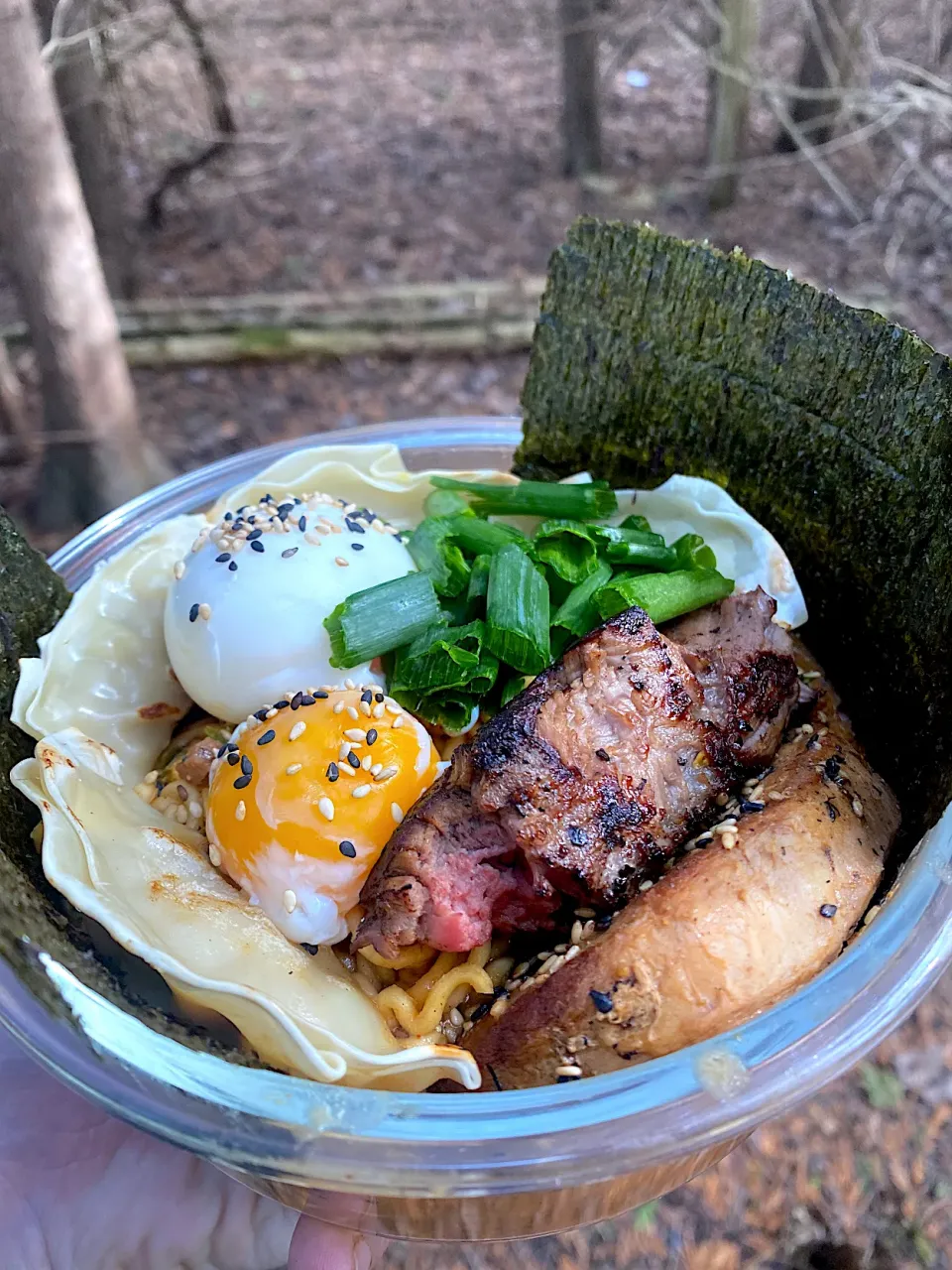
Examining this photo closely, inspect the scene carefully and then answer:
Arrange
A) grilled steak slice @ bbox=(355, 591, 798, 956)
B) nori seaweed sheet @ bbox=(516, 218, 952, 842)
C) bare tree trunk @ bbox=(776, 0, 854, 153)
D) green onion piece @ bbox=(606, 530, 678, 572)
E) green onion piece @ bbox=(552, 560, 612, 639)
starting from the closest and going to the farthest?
grilled steak slice @ bbox=(355, 591, 798, 956) < nori seaweed sheet @ bbox=(516, 218, 952, 842) < green onion piece @ bbox=(552, 560, 612, 639) < green onion piece @ bbox=(606, 530, 678, 572) < bare tree trunk @ bbox=(776, 0, 854, 153)

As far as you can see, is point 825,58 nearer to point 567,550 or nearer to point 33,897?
point 567,550

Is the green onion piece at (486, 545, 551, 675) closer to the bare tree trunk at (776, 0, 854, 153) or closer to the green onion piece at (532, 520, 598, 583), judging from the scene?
the green onion piece at (532, 520, 598, 583)

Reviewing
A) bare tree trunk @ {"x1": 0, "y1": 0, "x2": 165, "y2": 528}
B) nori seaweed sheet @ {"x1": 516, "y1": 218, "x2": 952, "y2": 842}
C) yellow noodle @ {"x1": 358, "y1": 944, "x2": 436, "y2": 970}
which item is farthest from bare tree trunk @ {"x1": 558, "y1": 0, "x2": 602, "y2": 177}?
yellow noodle @ {"x1": 358, "y1": 944, "x2": 436, "y2": 970}

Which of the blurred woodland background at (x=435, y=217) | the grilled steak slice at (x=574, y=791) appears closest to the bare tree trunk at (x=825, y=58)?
the blurred woodland background at (x=435, y=217)

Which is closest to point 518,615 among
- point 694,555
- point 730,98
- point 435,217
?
point 694,555

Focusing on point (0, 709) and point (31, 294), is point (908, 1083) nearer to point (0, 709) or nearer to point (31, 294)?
point (0, 709)

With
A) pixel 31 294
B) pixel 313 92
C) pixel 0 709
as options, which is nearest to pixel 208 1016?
pixel 0 709

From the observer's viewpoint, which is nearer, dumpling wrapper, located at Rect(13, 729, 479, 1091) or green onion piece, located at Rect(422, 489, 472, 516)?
dumpling wrapper, located at Rect(13, 729, 479, 1091)
